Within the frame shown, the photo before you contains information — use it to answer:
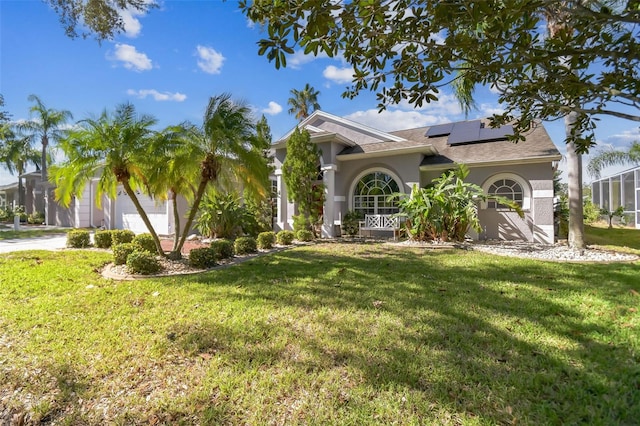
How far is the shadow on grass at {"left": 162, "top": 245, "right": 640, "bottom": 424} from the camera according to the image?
290 centimetres

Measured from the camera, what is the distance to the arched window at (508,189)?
1384 centimetres

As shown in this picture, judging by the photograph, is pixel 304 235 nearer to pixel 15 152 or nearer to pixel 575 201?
pixel 575 201

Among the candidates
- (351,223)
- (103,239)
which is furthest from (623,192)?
(103,239)

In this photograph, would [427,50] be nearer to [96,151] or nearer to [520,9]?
[520,9]

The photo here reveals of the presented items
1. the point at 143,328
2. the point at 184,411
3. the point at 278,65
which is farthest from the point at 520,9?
the point at 143,328

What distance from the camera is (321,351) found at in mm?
3725

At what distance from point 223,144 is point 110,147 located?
108 inches

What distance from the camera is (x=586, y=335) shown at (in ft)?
13.6

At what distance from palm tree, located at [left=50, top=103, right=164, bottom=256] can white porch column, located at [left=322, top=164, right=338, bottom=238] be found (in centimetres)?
864

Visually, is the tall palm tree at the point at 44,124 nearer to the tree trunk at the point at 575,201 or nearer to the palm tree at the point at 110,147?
the palm tree at the point at 110,147

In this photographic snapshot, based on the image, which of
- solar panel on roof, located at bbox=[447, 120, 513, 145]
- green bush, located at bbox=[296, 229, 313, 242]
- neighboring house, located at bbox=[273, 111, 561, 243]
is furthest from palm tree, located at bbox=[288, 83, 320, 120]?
green bush, located at bbox=[296, 229, 313, 242]

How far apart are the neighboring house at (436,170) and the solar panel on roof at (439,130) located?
126mm

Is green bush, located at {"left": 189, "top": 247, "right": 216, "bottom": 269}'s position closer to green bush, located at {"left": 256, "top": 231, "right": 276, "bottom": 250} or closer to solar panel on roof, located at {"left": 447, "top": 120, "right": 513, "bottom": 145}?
A: green bush, located at {"left": 256, "top": 231, "right": 276, "bottom": 250}

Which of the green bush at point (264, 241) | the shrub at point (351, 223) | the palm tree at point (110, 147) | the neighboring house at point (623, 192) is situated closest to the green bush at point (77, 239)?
the palm tree at point (110, 147)
